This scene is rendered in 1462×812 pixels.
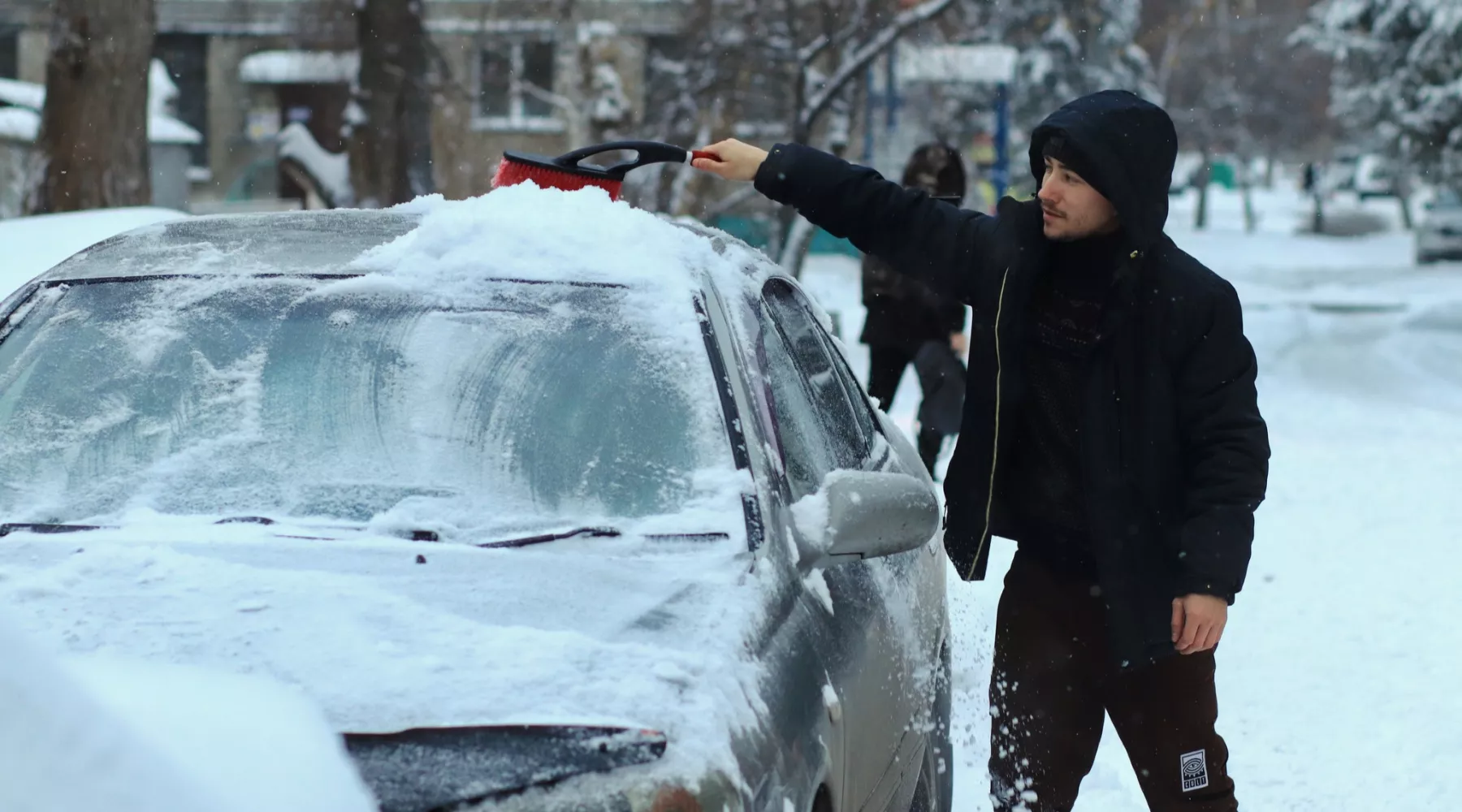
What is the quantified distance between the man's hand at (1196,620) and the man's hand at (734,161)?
1.22 metres

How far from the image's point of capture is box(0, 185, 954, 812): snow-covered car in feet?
7.02

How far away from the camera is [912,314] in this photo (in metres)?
7.69

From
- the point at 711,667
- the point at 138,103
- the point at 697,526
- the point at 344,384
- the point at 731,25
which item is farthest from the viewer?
the point at 731,25

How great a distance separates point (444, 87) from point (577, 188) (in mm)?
16423

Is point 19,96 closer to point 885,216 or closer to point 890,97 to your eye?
point 890,97

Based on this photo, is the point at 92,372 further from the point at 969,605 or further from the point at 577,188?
the point at 969,605

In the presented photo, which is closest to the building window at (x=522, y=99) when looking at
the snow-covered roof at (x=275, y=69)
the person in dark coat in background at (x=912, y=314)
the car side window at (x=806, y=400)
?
the snow-covered roof at (x=275, y=69)

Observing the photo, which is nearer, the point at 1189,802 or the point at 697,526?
the point at 697,526

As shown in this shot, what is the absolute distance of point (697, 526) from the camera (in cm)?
264

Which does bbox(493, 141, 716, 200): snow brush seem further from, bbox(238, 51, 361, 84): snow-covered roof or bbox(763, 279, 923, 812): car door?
bbox(238, 51, 361, 84): snow-covered roof

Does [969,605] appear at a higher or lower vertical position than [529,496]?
lower

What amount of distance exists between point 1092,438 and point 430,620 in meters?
1.38

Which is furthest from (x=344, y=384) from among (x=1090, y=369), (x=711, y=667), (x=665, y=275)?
(x=1090, y=369)

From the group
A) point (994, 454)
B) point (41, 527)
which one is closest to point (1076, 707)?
point (994, 454)
